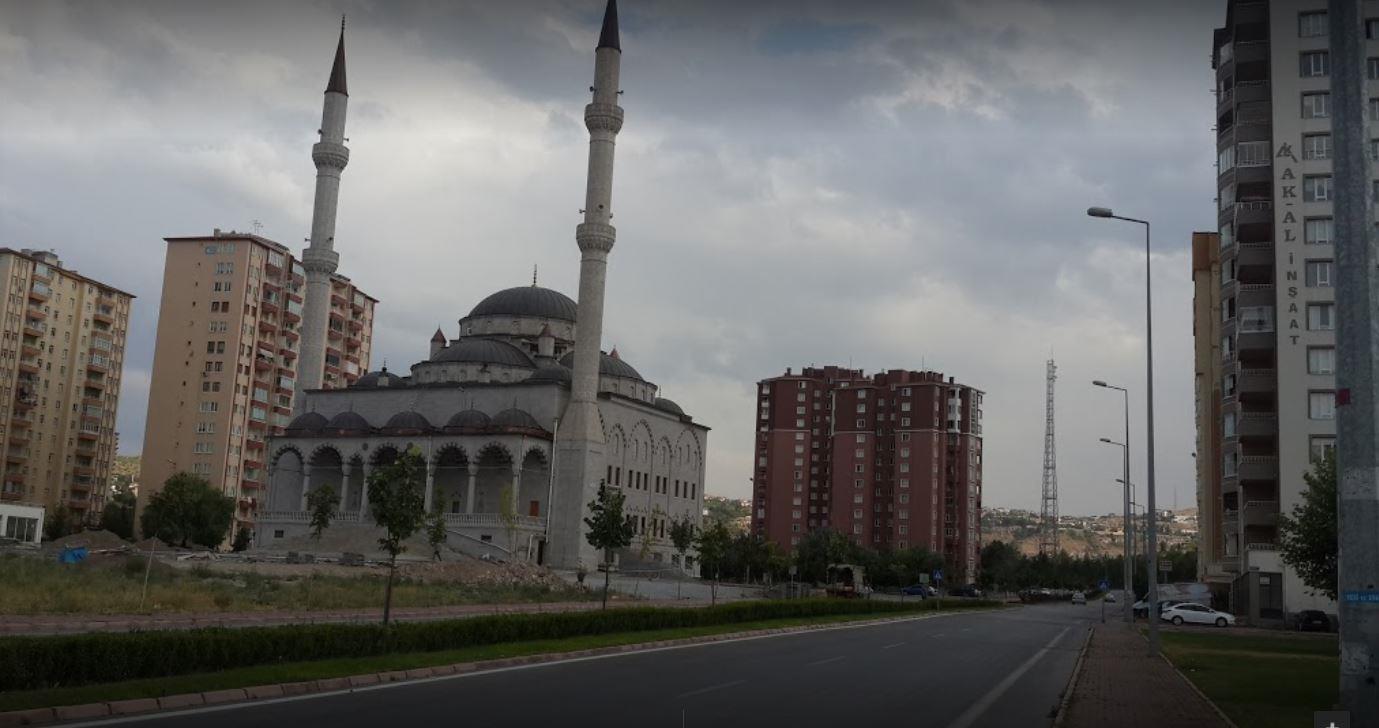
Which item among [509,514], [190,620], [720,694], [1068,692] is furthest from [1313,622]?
[190,620]

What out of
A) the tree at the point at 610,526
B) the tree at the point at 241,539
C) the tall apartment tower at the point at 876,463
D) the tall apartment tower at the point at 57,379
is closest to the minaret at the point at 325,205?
the tree at the point at 241,539

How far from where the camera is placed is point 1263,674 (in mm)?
23234

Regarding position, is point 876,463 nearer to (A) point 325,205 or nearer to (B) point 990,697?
(A) point 325,205

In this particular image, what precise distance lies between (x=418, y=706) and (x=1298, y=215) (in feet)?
159

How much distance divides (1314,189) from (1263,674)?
A: 35321 millimetres

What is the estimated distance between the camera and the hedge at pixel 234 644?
46.8 feet

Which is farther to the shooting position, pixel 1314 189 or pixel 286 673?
pixel 1314 189

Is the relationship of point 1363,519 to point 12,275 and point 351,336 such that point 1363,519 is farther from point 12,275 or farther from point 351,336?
point 351,336

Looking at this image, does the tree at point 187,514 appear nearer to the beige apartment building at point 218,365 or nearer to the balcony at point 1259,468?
the beige apartment building at point 218,365

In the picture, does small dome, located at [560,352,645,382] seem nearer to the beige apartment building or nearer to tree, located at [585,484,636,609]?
the beige apartment building

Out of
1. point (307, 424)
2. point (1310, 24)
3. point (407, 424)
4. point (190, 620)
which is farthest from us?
point (307, 424)

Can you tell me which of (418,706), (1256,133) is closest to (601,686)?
(418,706)

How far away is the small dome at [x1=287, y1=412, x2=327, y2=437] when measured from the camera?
77.6 m

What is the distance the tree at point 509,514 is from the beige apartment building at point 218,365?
32.7 m
